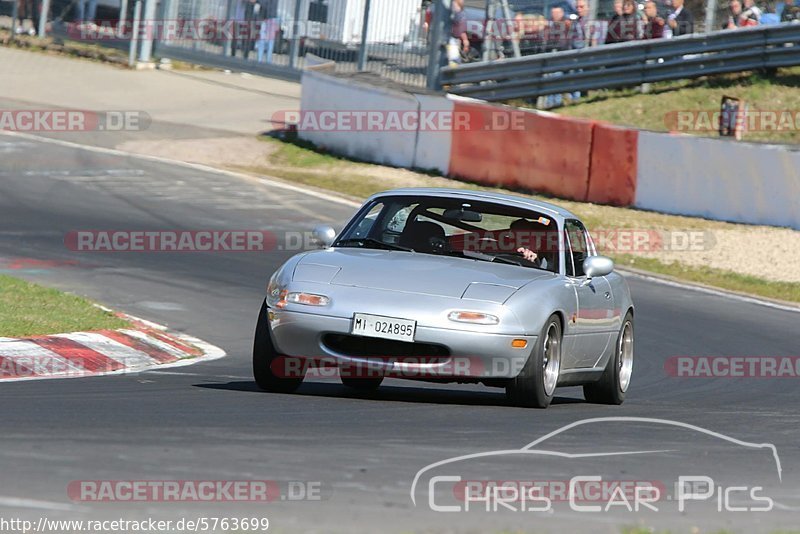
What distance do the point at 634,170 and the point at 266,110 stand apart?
10.7m

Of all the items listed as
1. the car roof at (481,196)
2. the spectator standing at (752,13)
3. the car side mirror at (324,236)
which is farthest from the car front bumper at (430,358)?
the spectator standing at (752,13)

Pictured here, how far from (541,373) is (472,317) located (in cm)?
59

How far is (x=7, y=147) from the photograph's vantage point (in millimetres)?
23875

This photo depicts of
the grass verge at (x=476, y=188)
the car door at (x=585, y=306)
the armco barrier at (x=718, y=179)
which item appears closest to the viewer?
the car door at (x=585, y=306)

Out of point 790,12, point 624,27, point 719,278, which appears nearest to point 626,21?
point 624,27

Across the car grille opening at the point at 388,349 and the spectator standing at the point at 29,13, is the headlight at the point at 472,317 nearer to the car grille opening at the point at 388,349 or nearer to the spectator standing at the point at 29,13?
the car grille opening at the point at 388,349

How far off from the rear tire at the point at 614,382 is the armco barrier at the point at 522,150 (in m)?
11.7

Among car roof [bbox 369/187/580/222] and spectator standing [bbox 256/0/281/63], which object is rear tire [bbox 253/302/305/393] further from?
spectator standing [bbox 256/0/281/63]

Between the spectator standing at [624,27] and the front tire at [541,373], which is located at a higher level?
the spectator standing at [624,27]

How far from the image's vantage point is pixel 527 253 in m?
9.15

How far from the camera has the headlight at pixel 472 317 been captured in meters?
7.94

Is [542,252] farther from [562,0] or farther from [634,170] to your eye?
[562,0]

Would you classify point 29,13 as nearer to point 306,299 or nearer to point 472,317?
point 306,299

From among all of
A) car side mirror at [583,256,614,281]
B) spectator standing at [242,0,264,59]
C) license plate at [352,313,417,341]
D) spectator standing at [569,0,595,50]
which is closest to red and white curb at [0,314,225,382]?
license plate at [352,313,417,341]
